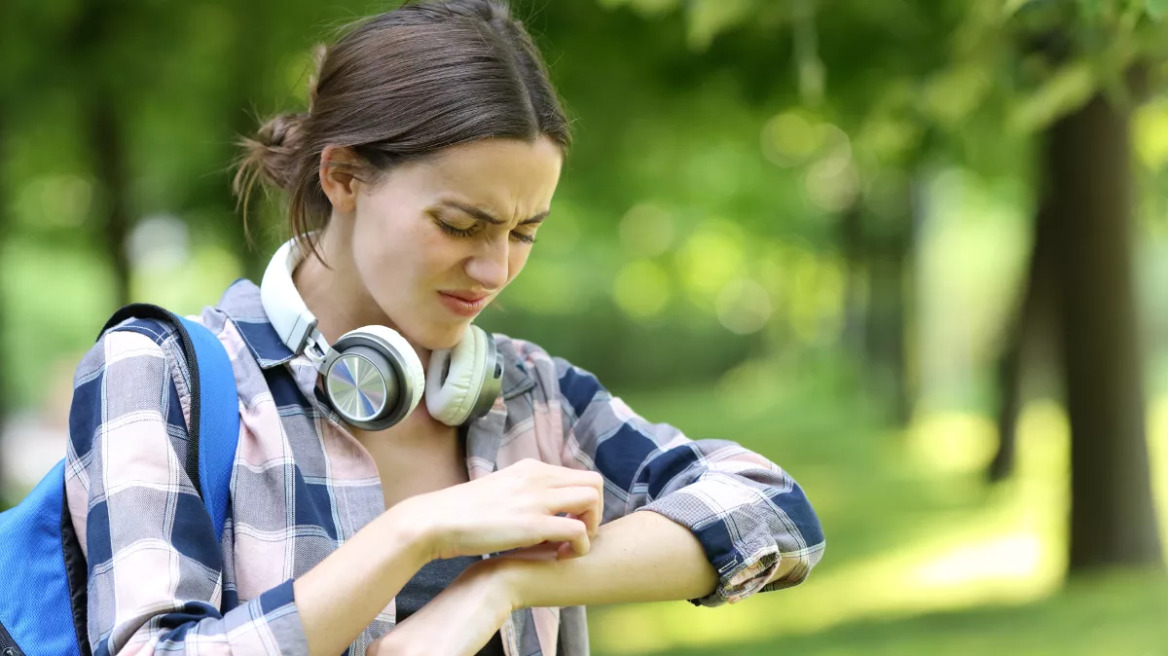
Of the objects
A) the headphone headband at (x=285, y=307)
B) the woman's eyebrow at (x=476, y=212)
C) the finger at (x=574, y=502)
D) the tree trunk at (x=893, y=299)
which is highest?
the tree trunk at (x=893, y=299)

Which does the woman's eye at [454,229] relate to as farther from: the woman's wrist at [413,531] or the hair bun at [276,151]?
the woman's wrist at [413,531]

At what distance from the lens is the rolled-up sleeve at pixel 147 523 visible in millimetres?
1479

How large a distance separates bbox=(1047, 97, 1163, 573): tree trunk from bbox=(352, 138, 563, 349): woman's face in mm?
6184

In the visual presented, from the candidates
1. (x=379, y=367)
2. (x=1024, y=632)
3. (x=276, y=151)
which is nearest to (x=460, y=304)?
(x=379, y=367)

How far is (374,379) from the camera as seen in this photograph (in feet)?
5.75

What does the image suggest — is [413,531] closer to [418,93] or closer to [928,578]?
[418,93]

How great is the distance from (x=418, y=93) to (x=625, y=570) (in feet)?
2.48

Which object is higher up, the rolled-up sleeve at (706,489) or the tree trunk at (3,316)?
the tree trunk at (3,316)

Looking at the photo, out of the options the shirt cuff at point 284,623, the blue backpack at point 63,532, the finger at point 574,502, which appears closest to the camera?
the shirt cuff at point 284,623

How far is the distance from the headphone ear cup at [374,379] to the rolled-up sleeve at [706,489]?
40 cm

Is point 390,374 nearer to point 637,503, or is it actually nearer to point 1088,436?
point 637,503

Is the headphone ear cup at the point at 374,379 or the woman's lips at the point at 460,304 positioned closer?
the headphone ear cup at the point at 374,379

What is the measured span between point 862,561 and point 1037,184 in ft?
10.1

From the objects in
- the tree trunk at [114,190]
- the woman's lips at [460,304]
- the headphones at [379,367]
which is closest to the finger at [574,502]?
the headphones at [379,367]
